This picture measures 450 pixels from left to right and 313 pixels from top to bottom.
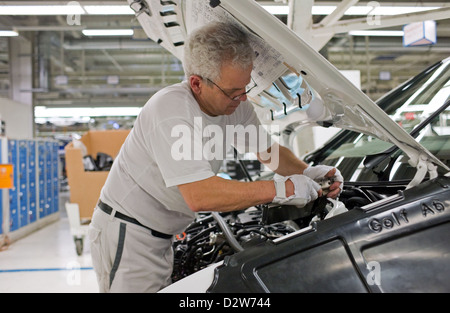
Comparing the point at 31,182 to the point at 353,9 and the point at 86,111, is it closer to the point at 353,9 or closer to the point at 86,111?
the point at 353,9

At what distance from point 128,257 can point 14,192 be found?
18.9ft

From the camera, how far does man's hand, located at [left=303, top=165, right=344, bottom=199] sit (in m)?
1.41

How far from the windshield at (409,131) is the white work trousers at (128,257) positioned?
903 mm

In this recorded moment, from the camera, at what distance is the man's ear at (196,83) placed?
1.35 meters

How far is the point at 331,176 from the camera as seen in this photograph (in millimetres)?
1481

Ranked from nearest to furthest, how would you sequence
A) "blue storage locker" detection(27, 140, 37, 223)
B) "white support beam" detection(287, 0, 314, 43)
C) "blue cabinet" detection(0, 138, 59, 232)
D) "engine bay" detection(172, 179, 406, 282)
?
"engine bay" detection(172, 179, 406, 282) → "white support beam" detection(287, 0, 314, 43) → "blue cabinet" detection(0, 138, 59, 232) → "blue storage locker" detection(27, 140, 37, 223)

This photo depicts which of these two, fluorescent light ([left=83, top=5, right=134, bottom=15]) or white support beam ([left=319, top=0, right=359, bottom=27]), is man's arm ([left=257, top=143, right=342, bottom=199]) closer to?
white support beam ([left=319, top=0, right=359, bottom=27])

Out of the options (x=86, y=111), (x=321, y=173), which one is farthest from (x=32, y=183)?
(x=86, y=111)

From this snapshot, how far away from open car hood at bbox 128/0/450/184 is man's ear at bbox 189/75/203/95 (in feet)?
0.70

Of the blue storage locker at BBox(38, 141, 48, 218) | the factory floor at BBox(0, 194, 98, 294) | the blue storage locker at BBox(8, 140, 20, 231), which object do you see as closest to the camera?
the factory floor at BBox(0, 194, 98, 294)

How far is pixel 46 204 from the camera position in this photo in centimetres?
790

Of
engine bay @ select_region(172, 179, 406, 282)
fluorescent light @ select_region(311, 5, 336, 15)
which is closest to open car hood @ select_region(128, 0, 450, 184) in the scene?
engine bay @ select_region(172, 179, 406, 282)

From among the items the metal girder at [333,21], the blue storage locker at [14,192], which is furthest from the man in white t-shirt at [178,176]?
the blue storage locker at [14,192]
